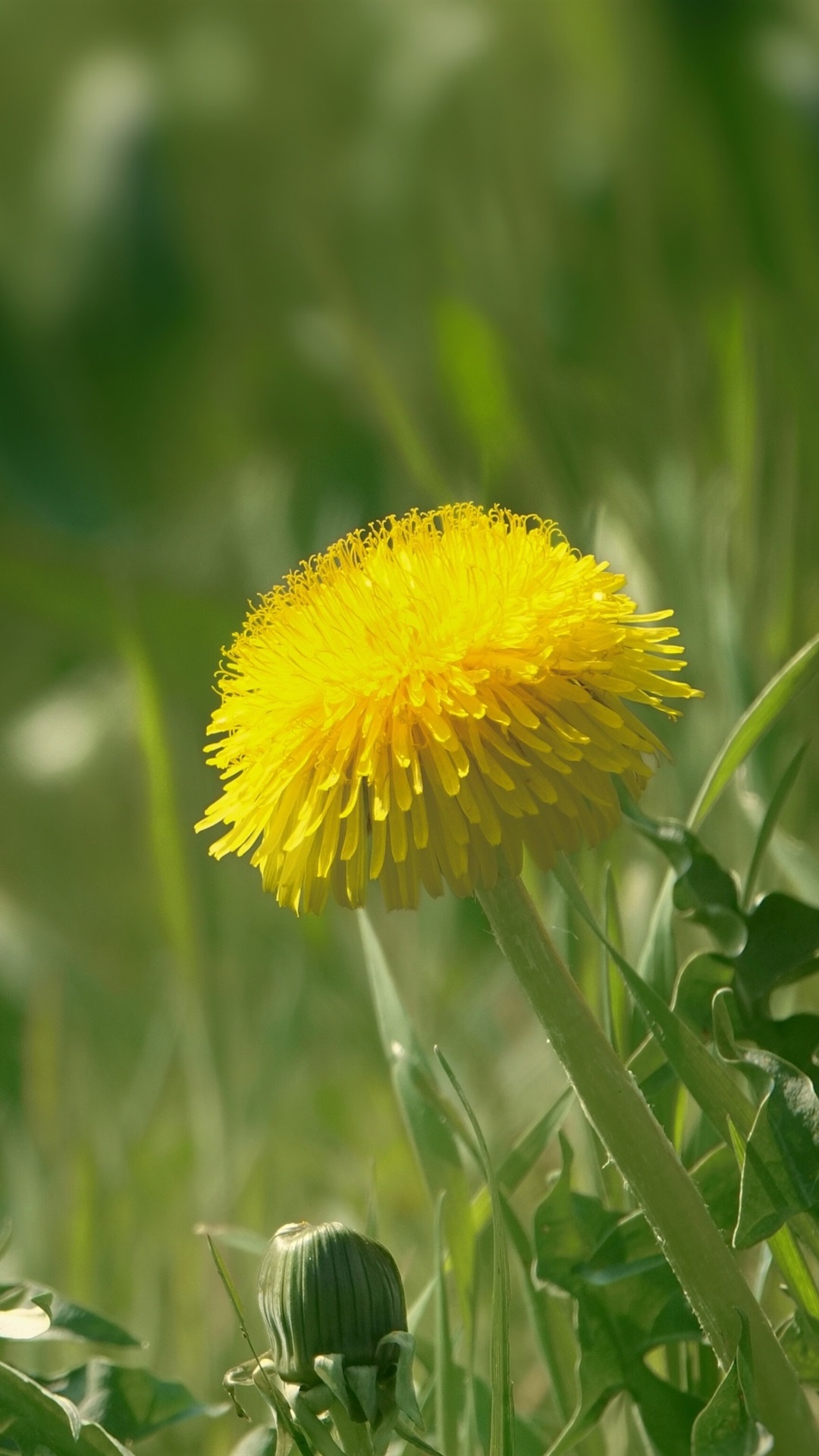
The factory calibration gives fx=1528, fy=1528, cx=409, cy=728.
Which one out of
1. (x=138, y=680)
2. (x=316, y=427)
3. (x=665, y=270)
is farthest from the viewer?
(x=316, y=427)

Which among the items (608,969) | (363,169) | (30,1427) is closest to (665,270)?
(363,169)

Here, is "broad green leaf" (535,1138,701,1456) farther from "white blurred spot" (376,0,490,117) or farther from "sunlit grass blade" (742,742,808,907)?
"white blurred spot" (376,0,490,117)

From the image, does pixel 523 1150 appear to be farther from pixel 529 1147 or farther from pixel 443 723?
pixel 443 723

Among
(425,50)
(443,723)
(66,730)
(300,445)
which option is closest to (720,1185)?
(443,723)

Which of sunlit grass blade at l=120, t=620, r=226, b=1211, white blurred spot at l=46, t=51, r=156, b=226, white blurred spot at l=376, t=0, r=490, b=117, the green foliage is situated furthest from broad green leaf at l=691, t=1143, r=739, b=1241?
white blurred spot at l=46, t=51, r=156, b=226

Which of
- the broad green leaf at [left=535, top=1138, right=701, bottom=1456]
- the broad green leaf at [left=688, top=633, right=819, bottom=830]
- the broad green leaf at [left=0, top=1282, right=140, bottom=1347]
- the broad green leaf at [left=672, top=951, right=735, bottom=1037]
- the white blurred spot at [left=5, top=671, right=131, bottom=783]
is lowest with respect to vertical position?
the broad green leaf at [left=535, top=1138, right=701, bottom=1456]

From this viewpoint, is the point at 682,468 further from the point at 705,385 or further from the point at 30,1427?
the point at 30,1427
